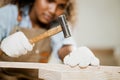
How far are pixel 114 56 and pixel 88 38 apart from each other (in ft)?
0.97

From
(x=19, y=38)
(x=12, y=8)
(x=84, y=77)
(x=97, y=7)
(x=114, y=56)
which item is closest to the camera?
(x=84, y=77)

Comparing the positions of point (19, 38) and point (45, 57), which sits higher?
point (19, 38)

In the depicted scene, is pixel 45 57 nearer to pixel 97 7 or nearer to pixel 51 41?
pixel 51 41

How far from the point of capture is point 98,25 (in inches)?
58.2

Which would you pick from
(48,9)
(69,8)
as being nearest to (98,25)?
(69,8)

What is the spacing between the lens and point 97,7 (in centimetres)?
147

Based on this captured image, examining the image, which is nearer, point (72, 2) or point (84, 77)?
point (84, 77)

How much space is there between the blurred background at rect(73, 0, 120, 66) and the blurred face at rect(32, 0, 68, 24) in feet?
0.42

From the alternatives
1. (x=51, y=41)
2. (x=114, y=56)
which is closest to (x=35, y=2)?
(x=51, y=41)

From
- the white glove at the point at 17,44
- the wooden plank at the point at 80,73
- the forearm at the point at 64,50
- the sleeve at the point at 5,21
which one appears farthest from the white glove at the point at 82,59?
the sleeve at the point at 5,21

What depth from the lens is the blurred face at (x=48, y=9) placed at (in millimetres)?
1383

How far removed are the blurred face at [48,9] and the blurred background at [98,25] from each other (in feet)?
0.42

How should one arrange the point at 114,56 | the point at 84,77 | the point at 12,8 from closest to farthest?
1. the point at 84,77
2. the point at 12,8
3. the point at 114,56

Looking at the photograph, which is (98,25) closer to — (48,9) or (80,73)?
(48,9)
